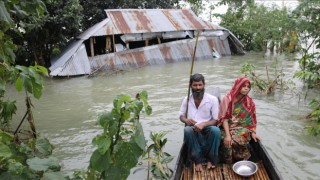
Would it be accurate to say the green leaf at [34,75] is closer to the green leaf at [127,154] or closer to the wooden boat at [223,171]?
the green leaf at [127,154]

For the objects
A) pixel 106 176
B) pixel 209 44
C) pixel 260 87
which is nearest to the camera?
pixel 106 176

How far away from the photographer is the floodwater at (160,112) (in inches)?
244

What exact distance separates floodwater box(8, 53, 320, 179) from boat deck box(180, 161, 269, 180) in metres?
1.28

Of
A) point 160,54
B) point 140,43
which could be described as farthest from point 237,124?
point 140,43

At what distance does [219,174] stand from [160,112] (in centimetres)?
478

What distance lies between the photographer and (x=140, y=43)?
62.6ft

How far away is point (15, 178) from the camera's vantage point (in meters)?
1.95

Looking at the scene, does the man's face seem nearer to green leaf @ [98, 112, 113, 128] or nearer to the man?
the man

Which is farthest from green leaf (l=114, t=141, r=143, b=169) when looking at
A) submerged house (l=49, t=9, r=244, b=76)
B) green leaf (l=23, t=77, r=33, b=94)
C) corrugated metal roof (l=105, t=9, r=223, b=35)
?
corrugated metal roof (l=105, t=9, r=223, b=35)

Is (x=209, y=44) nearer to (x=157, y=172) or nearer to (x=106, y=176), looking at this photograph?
(x=157, y=172)

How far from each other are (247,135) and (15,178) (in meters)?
3.42

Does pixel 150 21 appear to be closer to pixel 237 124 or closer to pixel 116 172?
pixel 237 124

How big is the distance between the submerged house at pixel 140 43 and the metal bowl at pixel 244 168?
10.6m

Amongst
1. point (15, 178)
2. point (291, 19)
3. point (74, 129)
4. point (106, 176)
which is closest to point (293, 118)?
point (291, 19)
